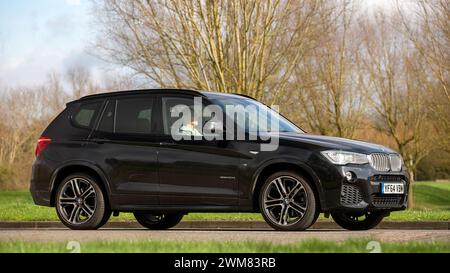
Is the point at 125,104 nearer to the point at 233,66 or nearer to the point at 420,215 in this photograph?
the point at 420,215

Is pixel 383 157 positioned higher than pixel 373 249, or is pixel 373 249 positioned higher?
pixel 383 157

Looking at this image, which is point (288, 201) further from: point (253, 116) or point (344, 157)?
point (253, 116)

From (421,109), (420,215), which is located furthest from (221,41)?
(421,109)

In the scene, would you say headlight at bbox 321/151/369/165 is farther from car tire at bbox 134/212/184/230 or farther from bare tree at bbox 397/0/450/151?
bare tree at bbox 397/0/450/151

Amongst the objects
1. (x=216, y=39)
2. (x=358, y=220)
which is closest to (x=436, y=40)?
(x=216, y=39)

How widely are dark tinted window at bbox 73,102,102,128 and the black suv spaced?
2 cm

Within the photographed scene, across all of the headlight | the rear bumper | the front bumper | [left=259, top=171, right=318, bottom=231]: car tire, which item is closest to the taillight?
the rear bumper

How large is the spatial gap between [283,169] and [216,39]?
47.9 ft

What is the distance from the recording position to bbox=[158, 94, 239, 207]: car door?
10586 mm

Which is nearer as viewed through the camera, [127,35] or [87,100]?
[87,100]

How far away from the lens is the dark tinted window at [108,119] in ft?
38.2

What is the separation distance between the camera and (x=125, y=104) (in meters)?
11.7
